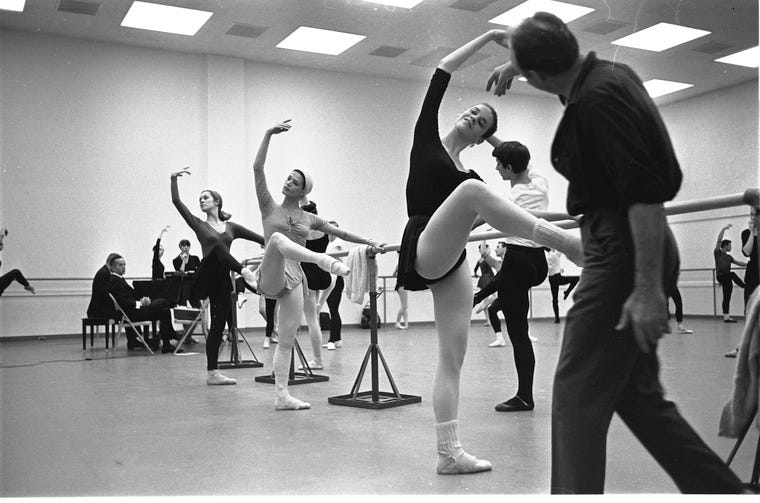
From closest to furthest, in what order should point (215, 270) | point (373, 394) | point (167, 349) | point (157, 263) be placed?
point (373, 394)
point (215, 270)
point (167, 349)
point (157, 263)

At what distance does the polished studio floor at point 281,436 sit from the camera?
2.18 meters

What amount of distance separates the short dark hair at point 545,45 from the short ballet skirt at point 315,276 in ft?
12.4

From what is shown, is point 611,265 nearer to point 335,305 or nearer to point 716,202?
point 716,202

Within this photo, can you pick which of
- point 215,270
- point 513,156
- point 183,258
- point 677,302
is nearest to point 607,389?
point 677,302

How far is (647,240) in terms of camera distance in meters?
1.31

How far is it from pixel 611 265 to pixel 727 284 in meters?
2.36

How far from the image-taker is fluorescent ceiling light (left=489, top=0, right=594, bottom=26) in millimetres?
1997

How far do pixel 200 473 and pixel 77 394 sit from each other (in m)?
2.29

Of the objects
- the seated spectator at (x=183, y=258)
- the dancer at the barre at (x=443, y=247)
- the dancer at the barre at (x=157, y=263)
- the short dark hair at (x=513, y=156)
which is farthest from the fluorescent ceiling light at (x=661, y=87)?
the seated spectator at (x=183, y=258)

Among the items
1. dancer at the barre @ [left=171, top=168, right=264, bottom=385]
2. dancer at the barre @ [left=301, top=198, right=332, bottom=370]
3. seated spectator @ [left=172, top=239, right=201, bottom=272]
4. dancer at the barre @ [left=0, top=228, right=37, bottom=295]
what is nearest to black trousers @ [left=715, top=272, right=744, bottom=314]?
dancer at the barre @ [left=301, top=198, right=332, bottom=370]

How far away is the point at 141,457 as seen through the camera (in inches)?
103

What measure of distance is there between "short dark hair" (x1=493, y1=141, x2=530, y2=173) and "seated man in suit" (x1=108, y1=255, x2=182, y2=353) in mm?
5151

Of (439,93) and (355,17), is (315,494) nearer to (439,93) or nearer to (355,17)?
(439,93)

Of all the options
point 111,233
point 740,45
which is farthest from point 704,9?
point 111,233
